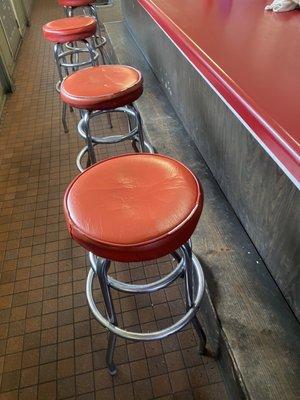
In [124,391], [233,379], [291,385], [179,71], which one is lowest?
[124,391]

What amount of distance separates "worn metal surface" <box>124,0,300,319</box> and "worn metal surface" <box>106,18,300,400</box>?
58mm

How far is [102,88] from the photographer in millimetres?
1687

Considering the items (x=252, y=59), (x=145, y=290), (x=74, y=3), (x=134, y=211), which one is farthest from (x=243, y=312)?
(x=74, y=3)

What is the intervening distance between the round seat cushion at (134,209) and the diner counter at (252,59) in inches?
11.4

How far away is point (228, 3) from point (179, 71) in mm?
759

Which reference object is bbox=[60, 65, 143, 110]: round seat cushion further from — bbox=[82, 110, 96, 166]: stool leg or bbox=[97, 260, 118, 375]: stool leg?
bbox=[97, 260, 118, 375]: stool leg

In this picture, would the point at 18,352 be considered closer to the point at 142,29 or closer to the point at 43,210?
the point at 43,210

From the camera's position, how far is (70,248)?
2.05 metres

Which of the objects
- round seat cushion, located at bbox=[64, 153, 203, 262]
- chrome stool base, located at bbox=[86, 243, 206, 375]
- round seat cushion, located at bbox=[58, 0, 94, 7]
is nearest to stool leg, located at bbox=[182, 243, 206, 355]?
chrome stool base, located at bbox=[86, 243, 206, 375]

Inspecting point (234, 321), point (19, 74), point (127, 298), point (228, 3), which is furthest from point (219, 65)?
point (19, 74)

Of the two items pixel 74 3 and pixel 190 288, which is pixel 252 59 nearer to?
pixel 190 288

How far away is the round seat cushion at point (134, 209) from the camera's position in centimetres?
92

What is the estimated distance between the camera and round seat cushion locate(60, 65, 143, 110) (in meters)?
1.62

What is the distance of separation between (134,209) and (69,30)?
7.05 ft
